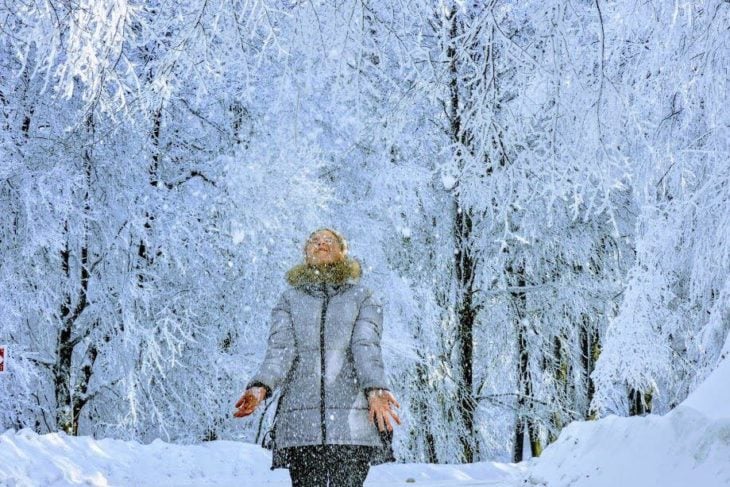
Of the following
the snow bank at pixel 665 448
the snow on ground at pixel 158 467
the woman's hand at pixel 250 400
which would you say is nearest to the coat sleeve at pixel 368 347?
the woman's hand at pixel 250 400

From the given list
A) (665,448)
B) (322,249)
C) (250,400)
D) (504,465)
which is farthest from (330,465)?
(504,465)

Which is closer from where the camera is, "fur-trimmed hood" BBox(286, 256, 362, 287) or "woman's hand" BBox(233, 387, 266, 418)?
"woman's hand" BBox(233, 387, 266, 418)

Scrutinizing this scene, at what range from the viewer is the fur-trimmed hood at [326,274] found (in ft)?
13.7

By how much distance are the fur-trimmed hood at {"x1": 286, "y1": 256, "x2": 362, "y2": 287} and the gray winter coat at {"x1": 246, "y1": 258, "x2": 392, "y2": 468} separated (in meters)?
0.01

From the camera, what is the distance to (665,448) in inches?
190

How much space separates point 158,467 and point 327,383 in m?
5.37

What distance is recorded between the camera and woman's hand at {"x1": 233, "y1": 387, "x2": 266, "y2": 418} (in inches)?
156

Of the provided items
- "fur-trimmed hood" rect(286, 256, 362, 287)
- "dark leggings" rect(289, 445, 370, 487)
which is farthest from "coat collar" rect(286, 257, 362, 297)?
"dark leggings" rect(289, 445, 370, 487)

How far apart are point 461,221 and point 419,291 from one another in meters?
1.62

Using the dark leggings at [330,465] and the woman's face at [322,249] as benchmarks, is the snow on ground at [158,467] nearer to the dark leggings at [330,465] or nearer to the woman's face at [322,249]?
the dark leggings at [330,465]

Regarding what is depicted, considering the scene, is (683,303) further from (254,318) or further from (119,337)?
(119,337)

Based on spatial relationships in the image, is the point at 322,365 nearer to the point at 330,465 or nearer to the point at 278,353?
the point at 278,353

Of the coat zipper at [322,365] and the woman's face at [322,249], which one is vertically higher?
the woman's face at [322,249]

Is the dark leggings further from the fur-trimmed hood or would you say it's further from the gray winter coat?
the fur-trimmed hood
